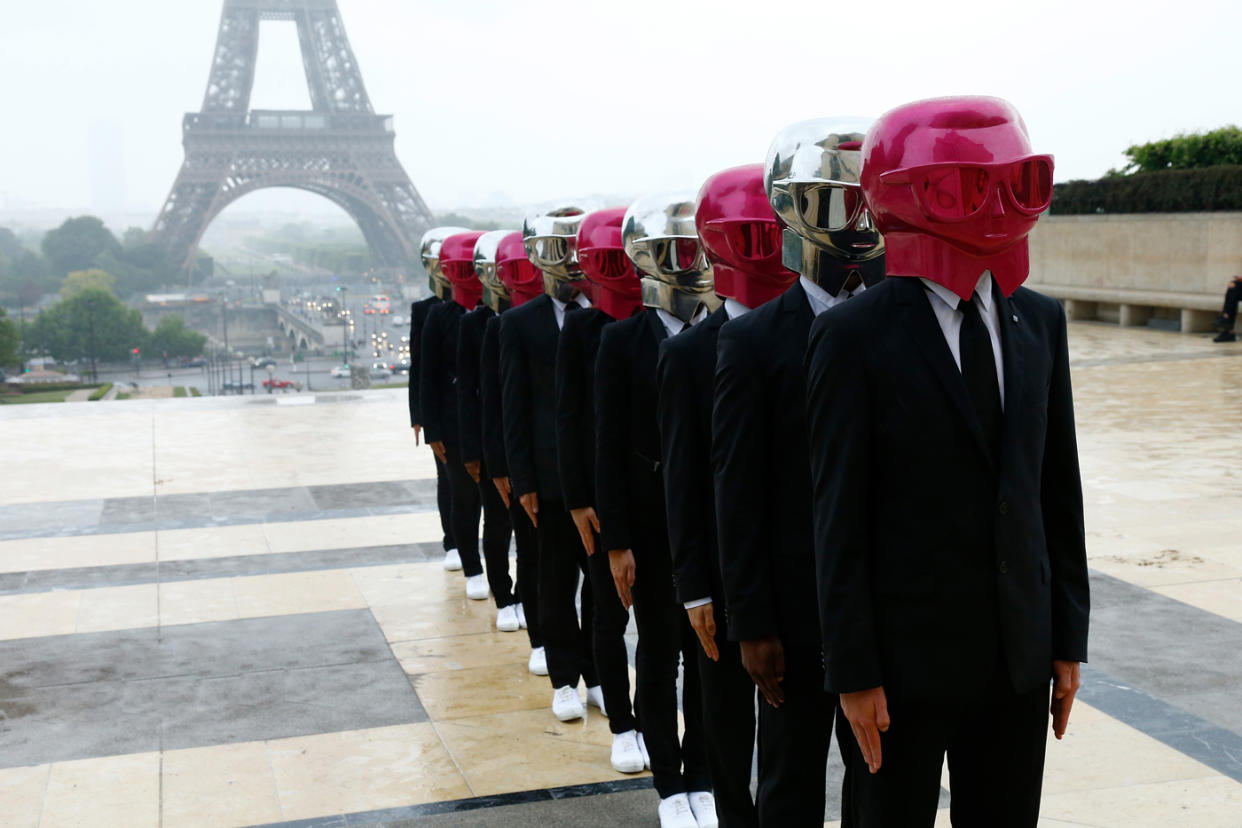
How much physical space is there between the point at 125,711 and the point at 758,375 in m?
3.44

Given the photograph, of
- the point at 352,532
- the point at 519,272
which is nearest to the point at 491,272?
the point at 519,272

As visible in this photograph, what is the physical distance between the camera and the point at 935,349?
2297 mm

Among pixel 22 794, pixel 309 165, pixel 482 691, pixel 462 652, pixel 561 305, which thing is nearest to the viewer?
pixel 22 794

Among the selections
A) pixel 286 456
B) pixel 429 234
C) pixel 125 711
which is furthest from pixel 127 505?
pixel 125 711

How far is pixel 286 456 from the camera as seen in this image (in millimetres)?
11883

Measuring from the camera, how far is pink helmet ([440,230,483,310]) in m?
6.69

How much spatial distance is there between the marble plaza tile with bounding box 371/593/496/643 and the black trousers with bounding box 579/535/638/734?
188cm

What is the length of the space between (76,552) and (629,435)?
214 inches

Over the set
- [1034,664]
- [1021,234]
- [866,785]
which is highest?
[1021,234]

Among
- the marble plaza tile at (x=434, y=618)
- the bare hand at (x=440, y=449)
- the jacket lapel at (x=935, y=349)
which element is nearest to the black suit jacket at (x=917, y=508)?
the jacket lapel at (x=935, y=349)

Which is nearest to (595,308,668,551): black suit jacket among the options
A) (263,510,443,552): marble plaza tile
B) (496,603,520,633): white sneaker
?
(496,603,520,633): white sneaker

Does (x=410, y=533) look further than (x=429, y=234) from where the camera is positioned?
Yes

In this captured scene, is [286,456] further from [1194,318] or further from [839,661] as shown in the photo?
[1194,318]

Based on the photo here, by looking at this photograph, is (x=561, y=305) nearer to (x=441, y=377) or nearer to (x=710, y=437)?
(x=441, y=377)
